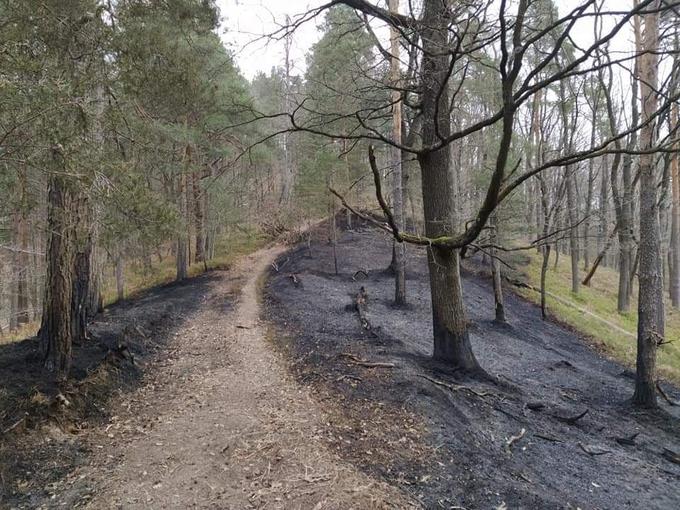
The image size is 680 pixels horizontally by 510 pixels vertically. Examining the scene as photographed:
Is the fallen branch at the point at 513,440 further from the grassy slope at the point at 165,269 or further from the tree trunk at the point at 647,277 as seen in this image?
the grassy slope at the point at 165,269

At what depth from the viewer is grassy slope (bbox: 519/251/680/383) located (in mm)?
11916

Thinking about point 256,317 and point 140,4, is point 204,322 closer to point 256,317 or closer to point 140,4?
point 256,317

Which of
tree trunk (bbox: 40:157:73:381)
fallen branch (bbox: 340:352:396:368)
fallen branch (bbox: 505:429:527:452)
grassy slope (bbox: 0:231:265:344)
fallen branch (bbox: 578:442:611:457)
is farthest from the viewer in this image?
grassy slope (bbox: 0:231:265:344)

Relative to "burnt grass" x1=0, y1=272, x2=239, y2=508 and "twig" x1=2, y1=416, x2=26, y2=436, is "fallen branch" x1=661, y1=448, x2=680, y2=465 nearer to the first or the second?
"burnt grass" x1=0, y1=272, x2=239, y2=508

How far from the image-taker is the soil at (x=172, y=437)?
11.7ft

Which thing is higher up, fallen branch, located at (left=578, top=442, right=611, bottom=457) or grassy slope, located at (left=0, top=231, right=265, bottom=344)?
grassy slope, located at (left=0, top=231, right=265, bottom=344)

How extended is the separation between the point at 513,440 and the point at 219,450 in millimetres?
3200

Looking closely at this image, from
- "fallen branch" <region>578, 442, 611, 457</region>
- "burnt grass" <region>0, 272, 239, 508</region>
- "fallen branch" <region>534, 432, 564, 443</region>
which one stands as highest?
"burnt grass" <region>0, 272, 239, 508</region>

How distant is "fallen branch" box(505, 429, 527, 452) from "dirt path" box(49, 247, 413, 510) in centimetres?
172

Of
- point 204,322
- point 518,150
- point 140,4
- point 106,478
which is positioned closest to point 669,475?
point 106,478

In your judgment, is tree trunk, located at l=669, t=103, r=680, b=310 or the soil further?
tree trunk, located at l=669, t=103, r=680, b=310

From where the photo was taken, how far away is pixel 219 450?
4320 mm

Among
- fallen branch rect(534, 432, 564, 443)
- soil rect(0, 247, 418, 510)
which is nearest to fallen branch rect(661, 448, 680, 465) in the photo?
fallen branch rect(534, 432, 564, 443)

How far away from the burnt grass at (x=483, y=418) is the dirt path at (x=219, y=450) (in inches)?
14.1
